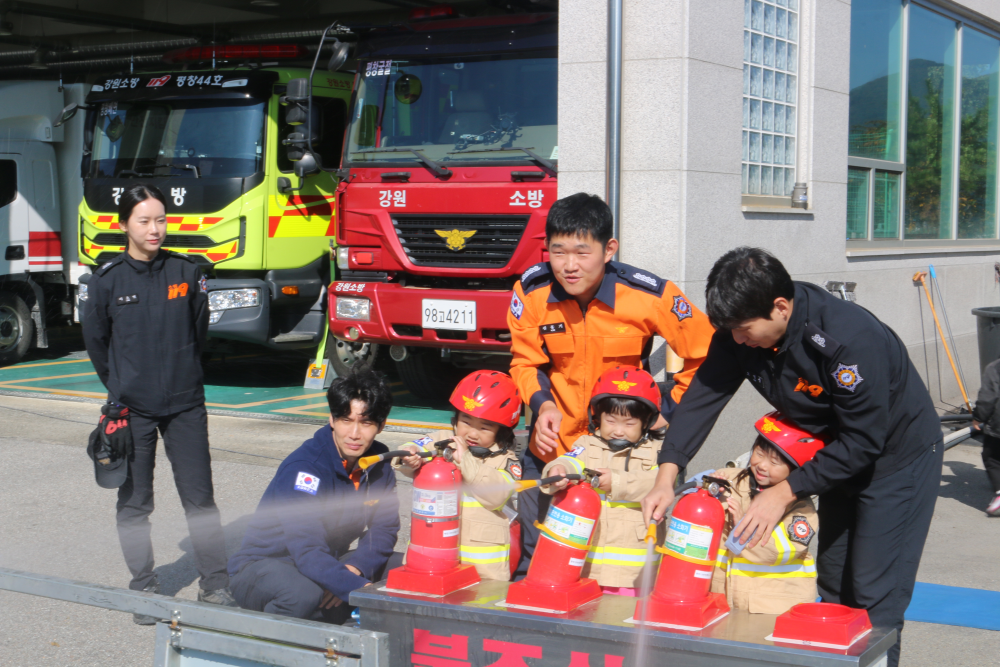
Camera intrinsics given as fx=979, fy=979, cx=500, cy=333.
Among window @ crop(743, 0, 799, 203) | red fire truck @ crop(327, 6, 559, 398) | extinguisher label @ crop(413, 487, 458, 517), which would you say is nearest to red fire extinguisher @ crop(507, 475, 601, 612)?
extinguisher label @ crop(413, 487, 458, 517)

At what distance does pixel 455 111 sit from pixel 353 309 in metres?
1.90

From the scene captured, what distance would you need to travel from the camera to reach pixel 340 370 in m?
9.77

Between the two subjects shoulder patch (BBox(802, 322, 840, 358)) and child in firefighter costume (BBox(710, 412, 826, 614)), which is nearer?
shoulder patch (BBox(802, 322, 840, 358))

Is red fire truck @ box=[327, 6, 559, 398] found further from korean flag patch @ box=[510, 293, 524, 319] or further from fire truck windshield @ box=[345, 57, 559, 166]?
korean flag patch @ box=[510, 293, 524, 319]

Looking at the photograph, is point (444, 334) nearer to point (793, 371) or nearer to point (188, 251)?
point (188, 251)

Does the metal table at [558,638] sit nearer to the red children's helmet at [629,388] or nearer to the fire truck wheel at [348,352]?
the red children's helmet at [629,388]

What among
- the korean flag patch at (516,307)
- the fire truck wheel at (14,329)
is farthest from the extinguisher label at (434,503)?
the fire truck wheel at (14,329)

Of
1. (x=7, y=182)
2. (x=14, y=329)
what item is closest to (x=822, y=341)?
(x=7, y=182)

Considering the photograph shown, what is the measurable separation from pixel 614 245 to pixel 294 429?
17.6ft

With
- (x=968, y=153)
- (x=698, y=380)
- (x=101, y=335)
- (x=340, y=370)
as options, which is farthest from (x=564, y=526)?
(x=968, y=153)

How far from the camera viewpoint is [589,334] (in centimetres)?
Answer: 379

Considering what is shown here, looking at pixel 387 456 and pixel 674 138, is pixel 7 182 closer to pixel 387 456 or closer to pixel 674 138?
pixel 674 138

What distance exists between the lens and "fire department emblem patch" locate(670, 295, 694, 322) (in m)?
3.83

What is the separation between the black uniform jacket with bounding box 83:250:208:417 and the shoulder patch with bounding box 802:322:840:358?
2.90 meters
